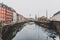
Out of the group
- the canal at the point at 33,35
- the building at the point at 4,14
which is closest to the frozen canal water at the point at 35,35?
the canal at the point at 33,35

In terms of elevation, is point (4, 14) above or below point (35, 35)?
above

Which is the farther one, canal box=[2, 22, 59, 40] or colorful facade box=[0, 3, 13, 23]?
colorful facade box=[0, 3, 13, 23]

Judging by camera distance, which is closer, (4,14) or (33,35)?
(33,35)

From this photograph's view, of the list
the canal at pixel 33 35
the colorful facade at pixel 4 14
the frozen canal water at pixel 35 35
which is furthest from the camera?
the colorful facade at pixel 4 14

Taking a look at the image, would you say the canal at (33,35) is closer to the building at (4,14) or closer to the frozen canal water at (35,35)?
the frozen canal water at (35,35)

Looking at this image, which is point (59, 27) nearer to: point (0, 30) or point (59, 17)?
point (0, 30)

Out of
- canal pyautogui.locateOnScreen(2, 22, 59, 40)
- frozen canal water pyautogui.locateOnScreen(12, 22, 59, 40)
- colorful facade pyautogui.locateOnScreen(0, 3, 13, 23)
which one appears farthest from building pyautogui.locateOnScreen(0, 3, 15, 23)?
frozen canal water pyautogui.locateOnScreen(12, 22, 59, 40)

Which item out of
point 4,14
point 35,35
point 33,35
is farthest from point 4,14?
point 35,35

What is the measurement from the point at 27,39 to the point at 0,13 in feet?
48.7

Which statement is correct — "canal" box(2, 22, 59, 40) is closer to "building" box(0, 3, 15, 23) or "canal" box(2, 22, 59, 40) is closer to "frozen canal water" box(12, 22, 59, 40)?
"frozen canal water" box(12, 22, 59, 40)

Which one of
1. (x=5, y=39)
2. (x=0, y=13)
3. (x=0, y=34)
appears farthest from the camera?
(x=0, y=13)

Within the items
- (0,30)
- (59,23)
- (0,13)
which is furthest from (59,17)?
(0,30)

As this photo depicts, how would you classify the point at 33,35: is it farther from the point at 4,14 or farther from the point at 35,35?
the point at 4,14

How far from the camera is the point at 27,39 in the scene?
749 inches
